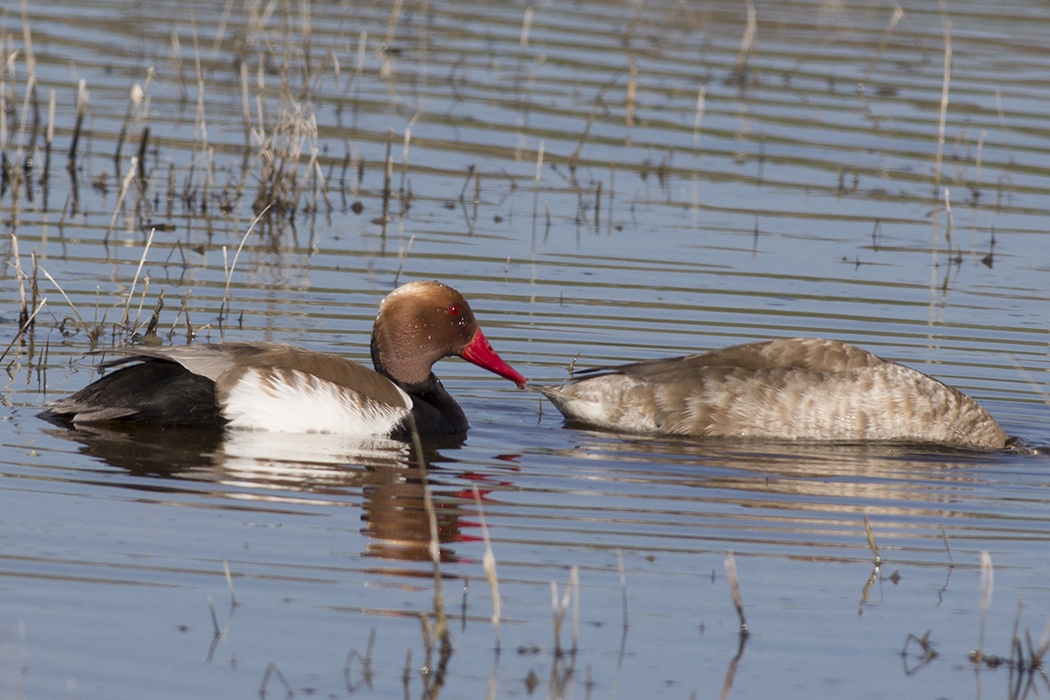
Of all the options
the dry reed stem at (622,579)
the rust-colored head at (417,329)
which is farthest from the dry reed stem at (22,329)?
the dry reed stem at (622,579)

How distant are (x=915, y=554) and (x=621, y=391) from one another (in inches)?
96.8

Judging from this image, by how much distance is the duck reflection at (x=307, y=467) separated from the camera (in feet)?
22.6

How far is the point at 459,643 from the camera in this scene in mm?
5508

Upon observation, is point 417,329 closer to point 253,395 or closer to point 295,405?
point 295,405

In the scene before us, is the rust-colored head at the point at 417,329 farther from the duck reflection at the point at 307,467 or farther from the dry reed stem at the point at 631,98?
the dry reed stem at the point at 631,98

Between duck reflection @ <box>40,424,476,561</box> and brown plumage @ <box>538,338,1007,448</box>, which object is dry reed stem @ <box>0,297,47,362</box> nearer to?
duck reflection @ <box>40,424,476,561</box>

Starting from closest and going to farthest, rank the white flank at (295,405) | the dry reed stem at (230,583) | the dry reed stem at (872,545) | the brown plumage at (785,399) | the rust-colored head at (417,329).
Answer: the dry reed stem at (230,583) < the dry reed stem at (872,545) < the white flank at (295,405) < the brown plumage at (785,399) < the rust-colored head at (417,329)

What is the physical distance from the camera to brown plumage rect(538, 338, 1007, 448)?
8867 mm

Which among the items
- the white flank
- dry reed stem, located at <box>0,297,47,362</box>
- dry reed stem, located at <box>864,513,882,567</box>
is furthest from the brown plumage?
dry reed stem, located at <box>0,297,47,362</box>

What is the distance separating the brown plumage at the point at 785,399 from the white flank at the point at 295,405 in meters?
1.07

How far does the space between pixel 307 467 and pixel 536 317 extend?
348cm

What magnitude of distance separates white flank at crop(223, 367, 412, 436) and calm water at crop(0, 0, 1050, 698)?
0.14 metres

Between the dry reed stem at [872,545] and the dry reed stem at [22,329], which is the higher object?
the dry reed stem at [22,329]

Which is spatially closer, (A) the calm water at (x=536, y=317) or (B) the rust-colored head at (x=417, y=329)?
(A) the calm water at (x=536, y=317)
